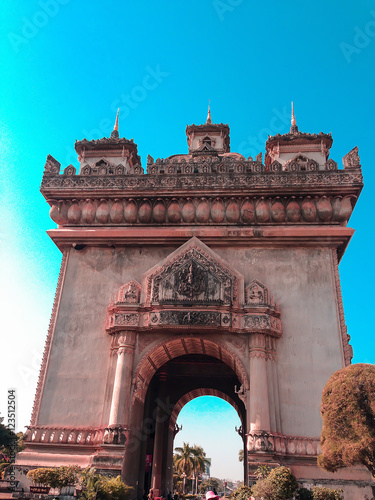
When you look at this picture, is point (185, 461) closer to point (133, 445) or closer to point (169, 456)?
point (169, 456)

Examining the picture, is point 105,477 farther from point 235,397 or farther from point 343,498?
Answer: point 235,397

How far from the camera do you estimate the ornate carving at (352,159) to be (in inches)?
685

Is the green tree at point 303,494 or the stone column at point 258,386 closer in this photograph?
the green tree at point 303,494

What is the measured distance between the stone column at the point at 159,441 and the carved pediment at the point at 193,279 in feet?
22.8

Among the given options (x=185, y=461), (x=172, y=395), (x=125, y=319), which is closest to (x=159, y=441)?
(x=172, y=395)

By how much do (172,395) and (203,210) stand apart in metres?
10.00

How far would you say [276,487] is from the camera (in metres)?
11.4

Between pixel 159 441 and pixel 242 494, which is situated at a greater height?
pixel 159 441

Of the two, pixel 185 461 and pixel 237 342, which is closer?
pixel 237 342

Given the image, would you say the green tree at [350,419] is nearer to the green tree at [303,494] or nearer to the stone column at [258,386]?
the green tree at [303,494]

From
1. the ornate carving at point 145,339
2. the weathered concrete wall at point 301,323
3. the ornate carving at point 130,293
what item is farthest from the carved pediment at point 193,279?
the ornate carving at point 145,339

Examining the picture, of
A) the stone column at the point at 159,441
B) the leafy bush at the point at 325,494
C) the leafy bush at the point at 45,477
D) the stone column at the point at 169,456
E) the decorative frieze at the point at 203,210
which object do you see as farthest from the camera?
the stone column at the point at 169,456

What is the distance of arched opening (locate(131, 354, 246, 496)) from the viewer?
2033cm

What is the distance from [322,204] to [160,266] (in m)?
6.69
